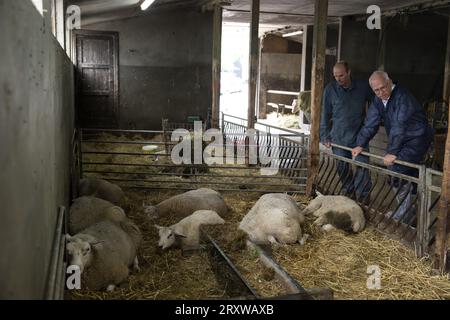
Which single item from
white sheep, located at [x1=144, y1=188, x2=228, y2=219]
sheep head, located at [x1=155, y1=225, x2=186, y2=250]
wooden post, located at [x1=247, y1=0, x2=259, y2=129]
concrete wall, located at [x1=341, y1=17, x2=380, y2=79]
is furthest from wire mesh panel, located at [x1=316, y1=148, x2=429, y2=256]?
concrete wall, located at [x1=341, y1=17, x2=380, y2=79]

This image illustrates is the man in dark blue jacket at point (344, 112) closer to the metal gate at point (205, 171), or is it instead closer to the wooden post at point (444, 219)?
the metal gate at point (205, 171)

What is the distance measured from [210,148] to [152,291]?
5683 millimetres

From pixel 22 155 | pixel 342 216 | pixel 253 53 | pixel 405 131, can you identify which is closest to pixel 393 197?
pixel 342 216

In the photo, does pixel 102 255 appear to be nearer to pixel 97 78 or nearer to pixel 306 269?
pixel 306 269

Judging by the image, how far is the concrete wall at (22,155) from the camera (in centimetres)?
157

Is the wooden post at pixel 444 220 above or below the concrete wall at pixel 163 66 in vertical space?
below

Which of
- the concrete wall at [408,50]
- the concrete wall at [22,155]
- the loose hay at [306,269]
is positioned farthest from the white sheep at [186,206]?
the concrete wall at [408,50]

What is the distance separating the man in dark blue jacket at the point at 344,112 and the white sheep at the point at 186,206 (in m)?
1.92

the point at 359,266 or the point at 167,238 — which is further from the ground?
the point at 167,238

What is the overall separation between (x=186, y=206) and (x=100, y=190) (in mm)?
1197

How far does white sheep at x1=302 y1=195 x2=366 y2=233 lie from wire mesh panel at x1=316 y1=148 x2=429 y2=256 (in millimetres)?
240

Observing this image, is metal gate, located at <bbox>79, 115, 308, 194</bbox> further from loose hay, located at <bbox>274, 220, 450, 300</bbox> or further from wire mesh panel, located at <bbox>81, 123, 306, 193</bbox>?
loose hay, located at <bbox>274, 220, 450, 300</bbox>

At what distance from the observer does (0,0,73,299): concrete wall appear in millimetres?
1572

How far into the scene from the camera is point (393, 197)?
5.65 meters
